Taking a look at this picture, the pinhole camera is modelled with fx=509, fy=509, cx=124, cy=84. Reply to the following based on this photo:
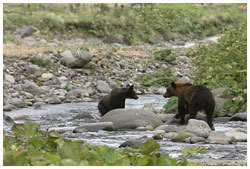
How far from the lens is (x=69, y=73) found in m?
19.7

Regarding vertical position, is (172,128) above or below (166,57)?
above

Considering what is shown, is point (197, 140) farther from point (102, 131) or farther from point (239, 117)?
point (239, 117)

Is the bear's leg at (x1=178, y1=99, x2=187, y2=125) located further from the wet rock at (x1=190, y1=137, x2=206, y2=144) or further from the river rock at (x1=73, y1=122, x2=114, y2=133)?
the wet rock at (x1=190, y1=137, x2=206, y2=144)

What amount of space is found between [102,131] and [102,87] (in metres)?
8.26

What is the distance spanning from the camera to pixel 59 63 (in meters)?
20.6

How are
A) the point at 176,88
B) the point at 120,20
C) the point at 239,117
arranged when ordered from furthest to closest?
the point at 120,20
the point at 239,117
the point at 176,88

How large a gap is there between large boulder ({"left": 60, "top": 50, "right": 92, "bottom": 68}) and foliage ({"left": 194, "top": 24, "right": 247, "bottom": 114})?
5.56 meters

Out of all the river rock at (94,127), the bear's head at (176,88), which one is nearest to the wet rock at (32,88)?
the bear's head at (176,88)

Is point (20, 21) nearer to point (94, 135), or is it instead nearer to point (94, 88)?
point (94, 88)

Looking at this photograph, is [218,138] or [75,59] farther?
[75,59]

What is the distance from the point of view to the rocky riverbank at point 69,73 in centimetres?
1667

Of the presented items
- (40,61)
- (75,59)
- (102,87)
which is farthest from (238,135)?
(75,59)

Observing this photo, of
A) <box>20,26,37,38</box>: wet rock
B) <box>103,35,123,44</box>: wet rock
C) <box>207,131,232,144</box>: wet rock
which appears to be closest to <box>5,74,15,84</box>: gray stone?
<box>207,131,232,144</box>: wet rock

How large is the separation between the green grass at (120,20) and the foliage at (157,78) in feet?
37.9
